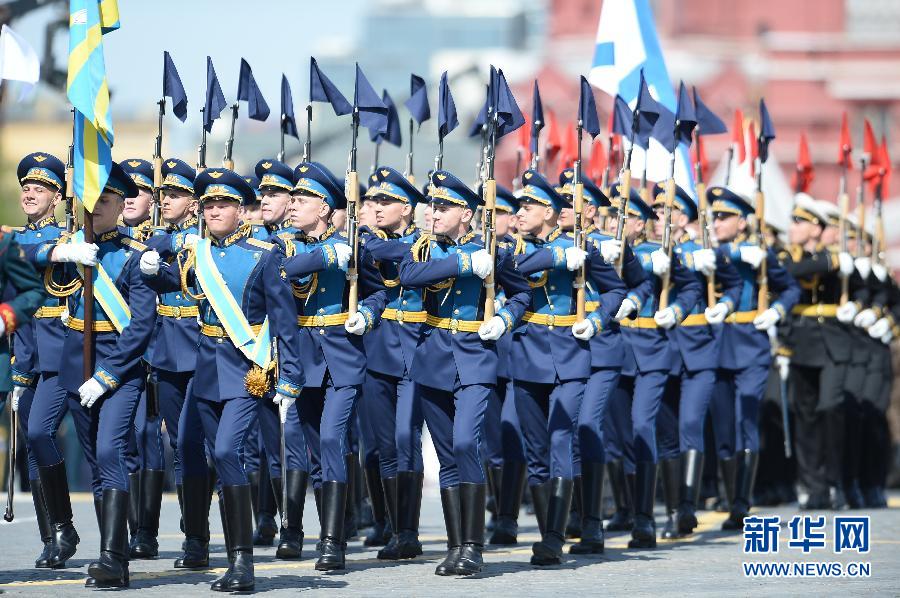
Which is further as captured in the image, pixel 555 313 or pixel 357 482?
pixel 357 482

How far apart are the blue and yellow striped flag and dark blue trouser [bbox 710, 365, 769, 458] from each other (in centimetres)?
534

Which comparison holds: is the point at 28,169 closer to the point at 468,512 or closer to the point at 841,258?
the point at 468,512

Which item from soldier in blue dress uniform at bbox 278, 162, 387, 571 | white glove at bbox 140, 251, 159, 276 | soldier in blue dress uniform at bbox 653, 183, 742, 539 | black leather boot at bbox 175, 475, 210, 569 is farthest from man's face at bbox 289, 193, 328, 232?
soldier in blue dress uniform at bbox 653, 183, 742, 539

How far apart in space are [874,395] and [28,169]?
7.81m

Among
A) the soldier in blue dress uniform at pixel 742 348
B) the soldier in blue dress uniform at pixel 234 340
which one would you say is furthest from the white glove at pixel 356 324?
the soldier in blue dress uniform at pixel 742 348

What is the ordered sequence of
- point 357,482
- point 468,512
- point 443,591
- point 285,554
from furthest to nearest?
point 357,482
point 285,554
point 468,512
point 443,591

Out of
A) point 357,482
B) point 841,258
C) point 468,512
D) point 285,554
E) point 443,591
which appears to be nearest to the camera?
point 443,591

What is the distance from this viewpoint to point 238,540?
35.7ft

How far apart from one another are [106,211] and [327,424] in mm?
1640

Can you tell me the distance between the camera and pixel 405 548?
500 inches

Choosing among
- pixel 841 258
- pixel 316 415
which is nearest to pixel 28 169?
pixel 316 415

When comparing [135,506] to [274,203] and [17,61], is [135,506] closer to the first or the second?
[274,203]

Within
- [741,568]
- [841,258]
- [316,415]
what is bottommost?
[741,568]

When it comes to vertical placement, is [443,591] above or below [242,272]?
below
